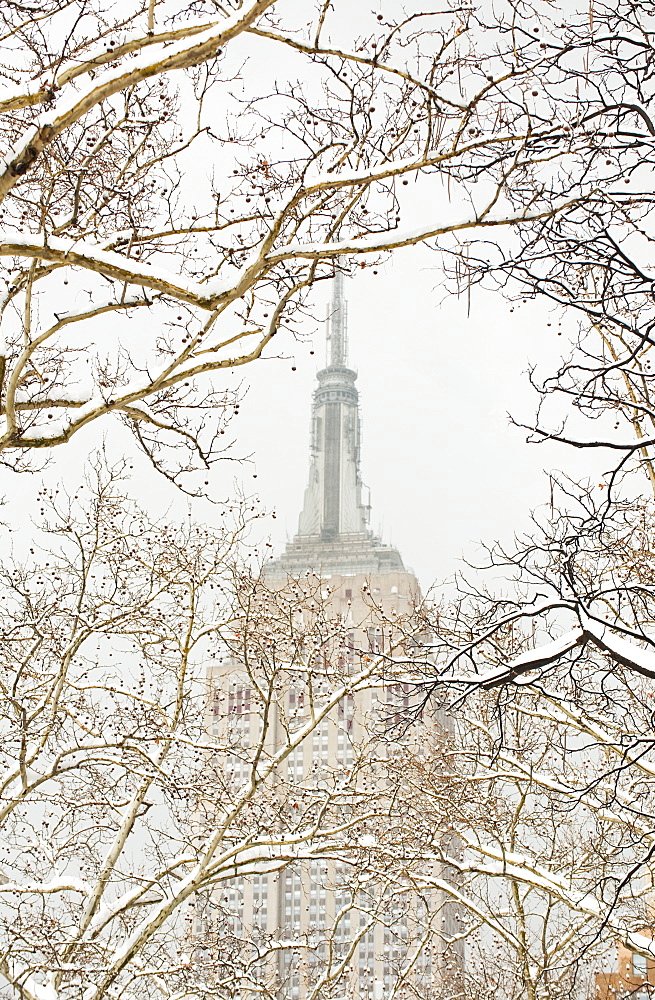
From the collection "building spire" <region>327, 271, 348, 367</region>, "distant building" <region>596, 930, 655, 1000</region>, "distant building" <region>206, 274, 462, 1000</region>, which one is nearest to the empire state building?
"building spire" <region>327, 271, 348, 367</region>

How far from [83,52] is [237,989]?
7994 millimetres

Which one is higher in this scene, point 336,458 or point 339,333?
point 339,333

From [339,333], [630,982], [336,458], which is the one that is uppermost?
[339,333]

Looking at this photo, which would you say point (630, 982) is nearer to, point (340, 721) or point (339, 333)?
point (340, 721)

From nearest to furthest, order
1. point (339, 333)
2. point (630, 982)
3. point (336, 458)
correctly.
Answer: point (630, 982)
point (339, 333)
point (336, 458)

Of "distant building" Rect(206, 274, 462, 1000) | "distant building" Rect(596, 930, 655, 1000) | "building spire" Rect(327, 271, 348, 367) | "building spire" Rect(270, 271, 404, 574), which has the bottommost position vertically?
"distant building" Rect(596, 930, 655, 1000)

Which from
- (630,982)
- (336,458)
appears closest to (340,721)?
(630,982)

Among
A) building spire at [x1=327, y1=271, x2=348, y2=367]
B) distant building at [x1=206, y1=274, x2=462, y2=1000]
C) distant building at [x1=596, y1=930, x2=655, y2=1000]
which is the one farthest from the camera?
building spire at [x1=327, y1=271, x2=348, y2=367]

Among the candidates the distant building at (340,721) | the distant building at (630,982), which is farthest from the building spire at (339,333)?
the distant building at (630,982)

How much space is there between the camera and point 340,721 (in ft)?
71.5

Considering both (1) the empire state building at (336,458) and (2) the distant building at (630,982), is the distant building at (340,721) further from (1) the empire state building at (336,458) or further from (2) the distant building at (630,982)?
(2) the distant building at (630,982)

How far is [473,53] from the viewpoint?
493 cm

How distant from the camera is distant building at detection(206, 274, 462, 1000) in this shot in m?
10.5

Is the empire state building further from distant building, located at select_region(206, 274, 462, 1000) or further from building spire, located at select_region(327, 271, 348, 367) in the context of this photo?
distant building, located at select_region(206, 274, 462, 1000)
